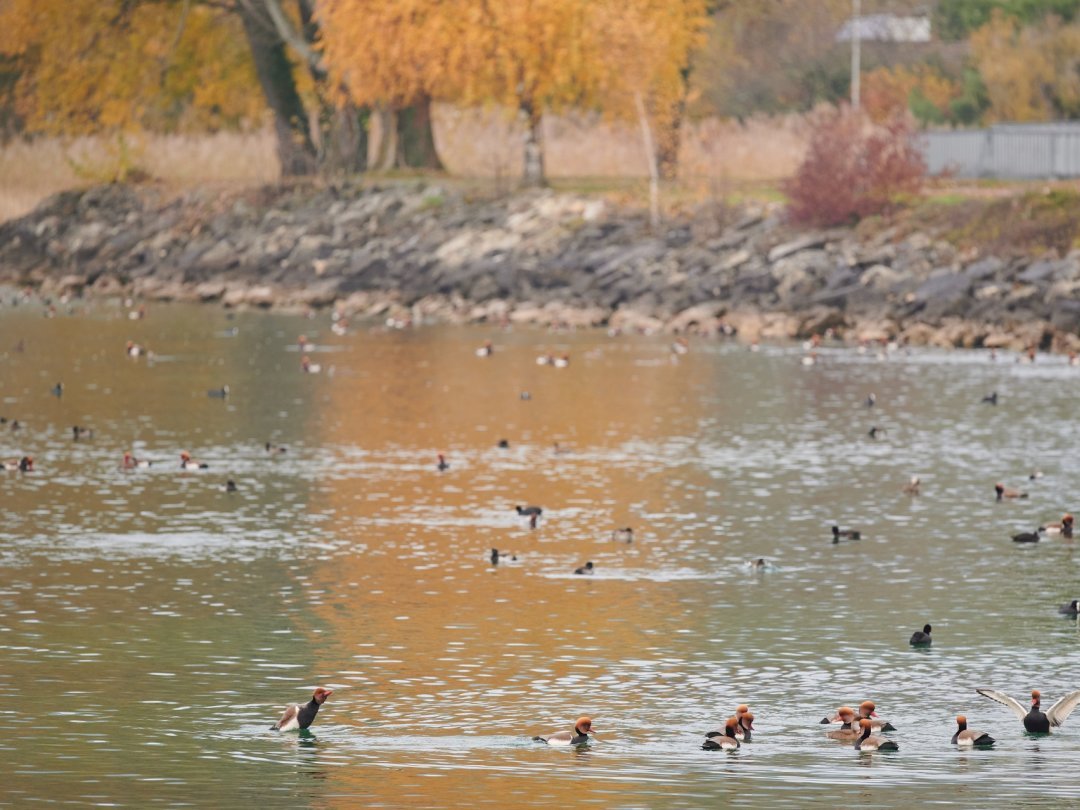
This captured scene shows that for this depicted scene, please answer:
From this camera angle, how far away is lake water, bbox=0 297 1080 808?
2002 centimetres

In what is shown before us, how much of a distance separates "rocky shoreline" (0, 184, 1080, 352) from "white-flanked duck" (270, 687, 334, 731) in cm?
4191

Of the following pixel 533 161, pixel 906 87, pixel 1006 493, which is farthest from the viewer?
pixel 906 87

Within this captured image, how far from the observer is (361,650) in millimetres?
24781

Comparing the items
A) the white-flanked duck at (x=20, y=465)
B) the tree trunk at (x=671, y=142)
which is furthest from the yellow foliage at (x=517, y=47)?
the white-flanked duck at (x=20, y=465)

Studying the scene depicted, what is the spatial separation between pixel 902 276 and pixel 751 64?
52314mm

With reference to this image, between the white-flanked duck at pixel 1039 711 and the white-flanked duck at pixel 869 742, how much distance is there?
4.02 feet

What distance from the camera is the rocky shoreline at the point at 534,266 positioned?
64.4 m

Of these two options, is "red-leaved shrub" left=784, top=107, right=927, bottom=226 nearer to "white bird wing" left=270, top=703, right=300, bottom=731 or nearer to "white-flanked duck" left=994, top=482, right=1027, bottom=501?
"white-flanked duck" left=994, top=482, right=1027, bottom=501

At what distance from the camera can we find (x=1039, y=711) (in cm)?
2117

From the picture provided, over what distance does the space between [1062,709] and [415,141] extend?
7002 centimetres

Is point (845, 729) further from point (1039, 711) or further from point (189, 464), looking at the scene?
point (189, 464)

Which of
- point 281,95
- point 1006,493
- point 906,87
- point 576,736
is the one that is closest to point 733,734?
point 576,736

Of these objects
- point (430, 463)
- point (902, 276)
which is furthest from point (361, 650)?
point (902, 276)

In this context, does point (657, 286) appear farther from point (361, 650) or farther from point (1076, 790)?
point (1076, 790)
